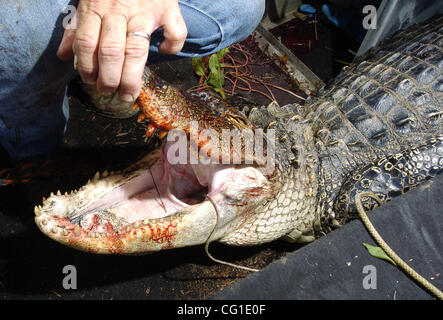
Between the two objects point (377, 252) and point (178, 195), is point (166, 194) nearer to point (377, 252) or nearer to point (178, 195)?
point (178, 195)

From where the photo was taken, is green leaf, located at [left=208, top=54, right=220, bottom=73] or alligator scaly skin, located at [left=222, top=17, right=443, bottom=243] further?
green leaf, located at [left=208, top=54, right=220, bottom=73]

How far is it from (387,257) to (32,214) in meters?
1.90

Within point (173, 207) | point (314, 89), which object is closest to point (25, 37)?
point (173, 207)

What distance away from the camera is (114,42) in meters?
1.00

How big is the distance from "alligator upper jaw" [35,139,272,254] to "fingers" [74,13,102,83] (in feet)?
1.99

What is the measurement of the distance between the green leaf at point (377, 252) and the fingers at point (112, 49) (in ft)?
3.72

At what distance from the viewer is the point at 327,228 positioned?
1.96m

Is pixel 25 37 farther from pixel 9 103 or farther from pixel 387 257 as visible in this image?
pixel 387 257

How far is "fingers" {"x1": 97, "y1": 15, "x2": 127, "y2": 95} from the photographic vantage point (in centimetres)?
100

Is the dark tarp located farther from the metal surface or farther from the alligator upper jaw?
the metal surface

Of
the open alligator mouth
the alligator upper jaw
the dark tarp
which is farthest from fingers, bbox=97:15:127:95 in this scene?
the dark tarp

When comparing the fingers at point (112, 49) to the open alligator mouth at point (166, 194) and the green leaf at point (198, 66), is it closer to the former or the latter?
the open alligator mouth at point (166, 194)
